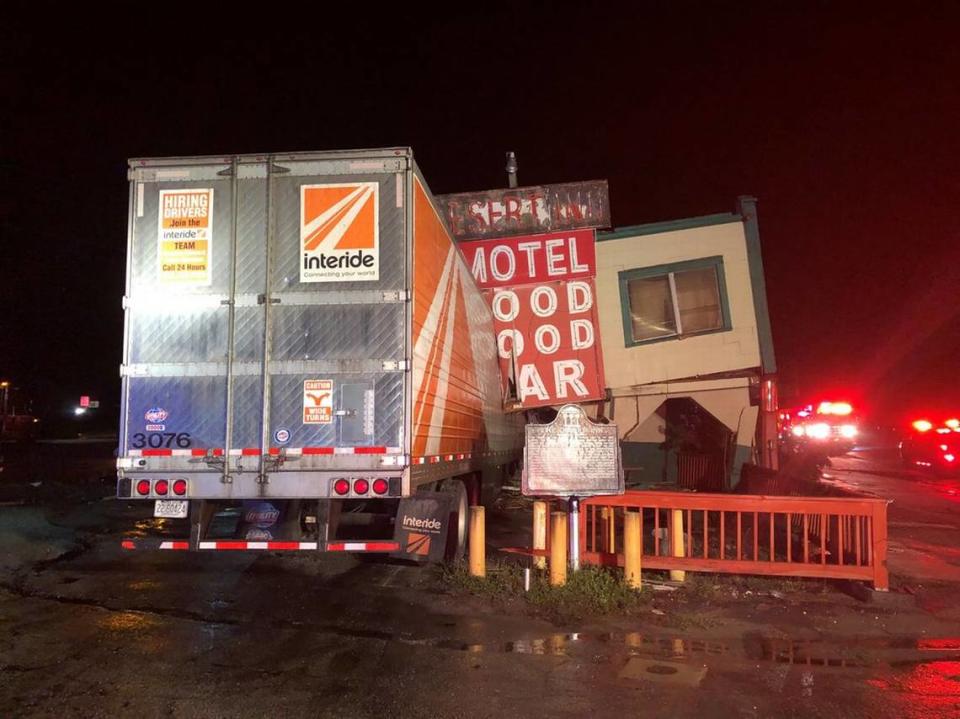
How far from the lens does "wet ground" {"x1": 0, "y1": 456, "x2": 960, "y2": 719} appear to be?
199 inches

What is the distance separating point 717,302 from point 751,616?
38.3 ft

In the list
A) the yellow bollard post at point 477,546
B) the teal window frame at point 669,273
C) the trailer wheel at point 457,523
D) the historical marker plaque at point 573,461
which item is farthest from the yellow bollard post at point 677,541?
the teal window frame at point 669,273

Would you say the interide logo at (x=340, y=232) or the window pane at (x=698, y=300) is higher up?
the window pane at (x=698, y=300)

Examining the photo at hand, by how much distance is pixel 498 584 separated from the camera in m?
7.96

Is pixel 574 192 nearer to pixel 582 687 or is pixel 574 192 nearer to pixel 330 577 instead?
pixel 330 577

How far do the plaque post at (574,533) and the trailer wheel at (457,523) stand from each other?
5.02 feet

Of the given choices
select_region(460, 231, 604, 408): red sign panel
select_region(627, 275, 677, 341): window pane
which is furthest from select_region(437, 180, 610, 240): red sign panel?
select_region(627, 275, 677, 341): window pane

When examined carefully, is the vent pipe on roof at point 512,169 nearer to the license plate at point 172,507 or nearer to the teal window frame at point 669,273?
the teal window frame at point 669,273

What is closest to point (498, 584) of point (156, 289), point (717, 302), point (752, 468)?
point (156, 289)

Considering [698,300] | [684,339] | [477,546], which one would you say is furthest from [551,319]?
[477,546]

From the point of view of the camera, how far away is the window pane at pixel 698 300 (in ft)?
59.2

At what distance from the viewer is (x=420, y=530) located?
301 inches

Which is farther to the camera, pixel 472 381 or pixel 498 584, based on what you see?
pixel 472 381

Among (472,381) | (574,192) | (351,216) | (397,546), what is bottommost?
(397,546)
